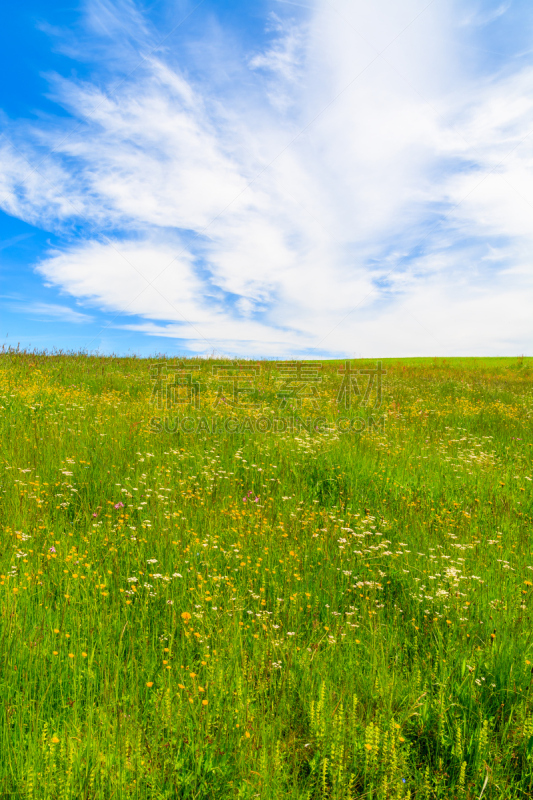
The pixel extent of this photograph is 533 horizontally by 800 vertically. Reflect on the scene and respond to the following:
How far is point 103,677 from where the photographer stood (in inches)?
87.0

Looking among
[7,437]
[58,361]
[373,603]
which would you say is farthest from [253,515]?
[58,361]

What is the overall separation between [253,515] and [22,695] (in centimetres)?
244

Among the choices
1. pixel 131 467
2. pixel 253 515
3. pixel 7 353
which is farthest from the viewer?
pixel 7 353

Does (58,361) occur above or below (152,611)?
above

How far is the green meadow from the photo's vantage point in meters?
1.75

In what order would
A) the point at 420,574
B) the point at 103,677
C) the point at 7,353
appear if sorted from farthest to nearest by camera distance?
the point at 7,353, the point at 420,574, the point at 103,677

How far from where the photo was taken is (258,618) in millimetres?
2686

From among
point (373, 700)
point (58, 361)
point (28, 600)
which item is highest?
point (58, 361)

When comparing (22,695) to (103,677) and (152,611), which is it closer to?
(103,677)

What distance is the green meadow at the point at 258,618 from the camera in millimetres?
1749

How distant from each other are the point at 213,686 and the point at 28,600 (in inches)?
55.1

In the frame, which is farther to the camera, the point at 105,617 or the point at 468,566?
the point at 468,566

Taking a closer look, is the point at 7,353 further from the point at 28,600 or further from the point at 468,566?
the point at 468,566

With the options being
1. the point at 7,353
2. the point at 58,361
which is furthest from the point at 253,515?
the point at 7,353
